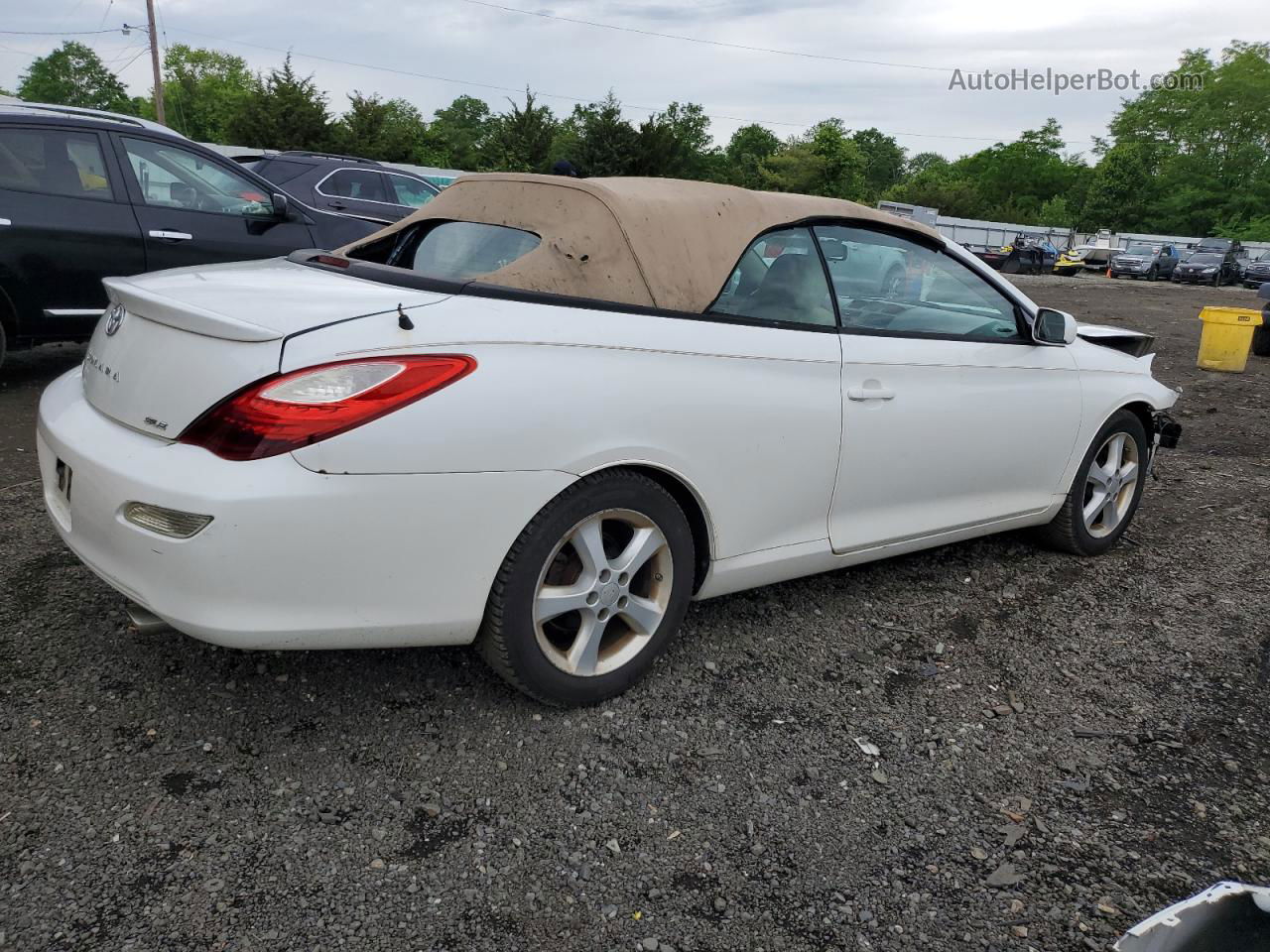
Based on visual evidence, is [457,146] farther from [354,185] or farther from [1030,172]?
[1030,172]

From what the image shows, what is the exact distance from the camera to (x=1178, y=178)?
82.4 meters

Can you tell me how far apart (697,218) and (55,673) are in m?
2.37

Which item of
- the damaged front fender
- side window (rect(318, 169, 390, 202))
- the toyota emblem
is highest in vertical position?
side window (rect(318, 169, 390, 202))

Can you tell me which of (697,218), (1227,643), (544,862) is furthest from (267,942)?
(1227,643)

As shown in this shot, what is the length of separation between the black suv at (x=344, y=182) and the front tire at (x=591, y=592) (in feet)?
32.3

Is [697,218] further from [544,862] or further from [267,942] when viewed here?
[267,942]

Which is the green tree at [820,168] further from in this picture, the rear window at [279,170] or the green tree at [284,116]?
the rear window at [279,170]

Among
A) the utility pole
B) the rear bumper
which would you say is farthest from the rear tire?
the utility pole

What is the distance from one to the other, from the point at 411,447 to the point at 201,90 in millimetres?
97763

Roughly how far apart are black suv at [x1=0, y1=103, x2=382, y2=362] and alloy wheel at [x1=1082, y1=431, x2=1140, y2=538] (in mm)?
5532

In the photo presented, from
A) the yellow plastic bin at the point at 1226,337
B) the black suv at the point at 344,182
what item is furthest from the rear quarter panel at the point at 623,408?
the yellow plastic bin at the point at 1226,337

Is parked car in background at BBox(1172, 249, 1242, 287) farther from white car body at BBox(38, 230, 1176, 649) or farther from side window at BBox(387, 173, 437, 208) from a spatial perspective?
white car body at BBox(38, 230, 1176, 649)

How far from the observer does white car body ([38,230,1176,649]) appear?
2342 mm

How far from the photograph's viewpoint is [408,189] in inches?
514
